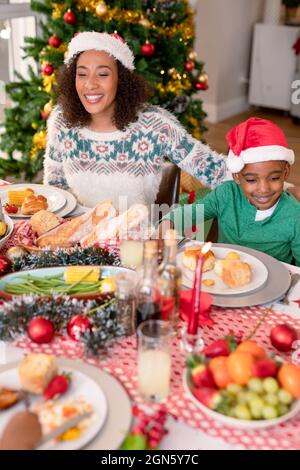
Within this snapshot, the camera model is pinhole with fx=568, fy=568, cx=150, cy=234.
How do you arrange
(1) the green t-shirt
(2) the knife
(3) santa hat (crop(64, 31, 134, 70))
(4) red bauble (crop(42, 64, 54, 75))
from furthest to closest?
(4) red bauble (crop(42, 64, 54, 75)) → (3) santa hat (crop(64, 31, 134, 70)) → (1) the green t-shirt → (2) the knife

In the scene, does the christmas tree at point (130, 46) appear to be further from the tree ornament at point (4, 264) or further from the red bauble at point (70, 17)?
the tree ornament at point (4, 264)

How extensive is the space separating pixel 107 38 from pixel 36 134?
1418 mm

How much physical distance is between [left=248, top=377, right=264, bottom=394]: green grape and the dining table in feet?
0.22

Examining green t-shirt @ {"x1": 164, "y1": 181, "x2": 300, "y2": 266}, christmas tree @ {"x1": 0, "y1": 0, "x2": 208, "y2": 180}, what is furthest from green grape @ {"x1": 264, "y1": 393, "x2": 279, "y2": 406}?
christmas tree @ {"x1": 0, "y1": 0, "x2": 208, "y2": 180}

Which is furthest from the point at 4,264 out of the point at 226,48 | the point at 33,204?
the point at 226,48

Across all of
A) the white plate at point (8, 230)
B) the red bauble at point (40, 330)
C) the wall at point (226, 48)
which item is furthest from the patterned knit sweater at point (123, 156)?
the wall at point (226, 48)

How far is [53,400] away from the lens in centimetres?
98

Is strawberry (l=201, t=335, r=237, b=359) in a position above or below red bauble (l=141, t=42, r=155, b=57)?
below

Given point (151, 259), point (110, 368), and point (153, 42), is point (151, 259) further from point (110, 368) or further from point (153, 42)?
point (153, 42)

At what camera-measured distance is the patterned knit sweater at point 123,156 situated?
2.15 meters

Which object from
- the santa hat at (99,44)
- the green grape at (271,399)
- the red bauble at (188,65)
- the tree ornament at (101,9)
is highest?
the tree ornament at (101,9)

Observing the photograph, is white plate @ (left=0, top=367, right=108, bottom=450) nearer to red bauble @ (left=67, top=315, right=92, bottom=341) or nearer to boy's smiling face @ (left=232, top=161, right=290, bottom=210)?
red bauble @ (left=67, top=315, right=92, bottom=341)

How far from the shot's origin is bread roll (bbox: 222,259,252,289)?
1.36m

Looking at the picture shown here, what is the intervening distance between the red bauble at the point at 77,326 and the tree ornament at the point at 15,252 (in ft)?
1.19
